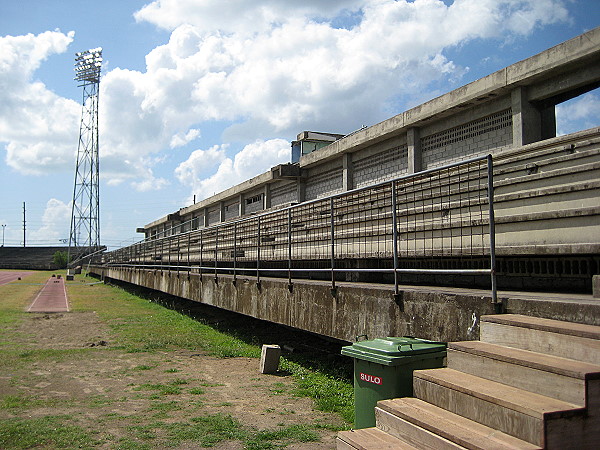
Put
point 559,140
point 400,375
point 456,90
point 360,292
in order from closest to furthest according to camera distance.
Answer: point 400,375 < point 559,140 < point 360,292 < point 456,90

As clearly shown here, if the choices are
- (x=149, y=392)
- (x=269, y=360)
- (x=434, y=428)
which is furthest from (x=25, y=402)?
(x=434, y=428)

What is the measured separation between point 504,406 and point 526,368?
37 cm

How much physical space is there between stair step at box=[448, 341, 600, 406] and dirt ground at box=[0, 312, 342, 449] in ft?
5.85

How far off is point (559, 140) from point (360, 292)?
2.75 meters

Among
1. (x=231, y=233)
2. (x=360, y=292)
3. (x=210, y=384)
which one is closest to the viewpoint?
(x=360, y=292)

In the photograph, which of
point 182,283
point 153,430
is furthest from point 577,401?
point 182,283

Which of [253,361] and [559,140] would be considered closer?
[559,140]

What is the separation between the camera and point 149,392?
702 centimetres

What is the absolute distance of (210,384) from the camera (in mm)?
7508

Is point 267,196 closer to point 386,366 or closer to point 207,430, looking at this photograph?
point 207,430

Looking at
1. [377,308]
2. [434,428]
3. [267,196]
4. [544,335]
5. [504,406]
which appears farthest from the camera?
[267,196]

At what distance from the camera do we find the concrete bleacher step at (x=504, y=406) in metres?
2.91

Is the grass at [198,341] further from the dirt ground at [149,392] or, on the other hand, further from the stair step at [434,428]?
the stair step at [434,428]

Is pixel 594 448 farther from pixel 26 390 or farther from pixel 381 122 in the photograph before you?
pixel 381 122
